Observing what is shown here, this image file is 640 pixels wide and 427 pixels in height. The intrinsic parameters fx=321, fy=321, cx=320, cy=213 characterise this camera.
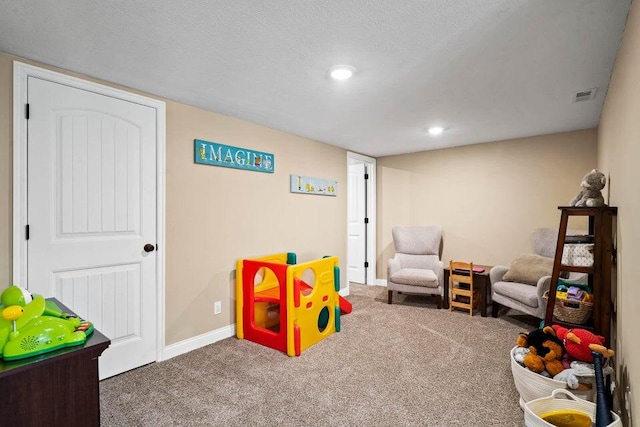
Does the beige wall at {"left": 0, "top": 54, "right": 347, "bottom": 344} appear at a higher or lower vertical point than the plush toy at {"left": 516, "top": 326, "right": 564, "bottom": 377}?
higher

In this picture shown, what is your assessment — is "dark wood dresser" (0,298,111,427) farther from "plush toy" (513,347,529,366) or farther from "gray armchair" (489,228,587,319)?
"gray armchair" (489,228,587,319)

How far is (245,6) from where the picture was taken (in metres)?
1.44

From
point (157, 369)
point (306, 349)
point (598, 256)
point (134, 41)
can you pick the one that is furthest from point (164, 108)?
point (598, 256)

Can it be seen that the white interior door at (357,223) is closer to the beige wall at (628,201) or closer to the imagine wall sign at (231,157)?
the imagine wall sign at (231,157)

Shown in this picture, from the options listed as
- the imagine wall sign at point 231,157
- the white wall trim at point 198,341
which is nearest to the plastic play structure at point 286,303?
the white wall trim at point 198,341

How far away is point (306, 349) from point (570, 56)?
2.77 metres

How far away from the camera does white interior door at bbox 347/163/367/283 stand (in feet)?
17.1

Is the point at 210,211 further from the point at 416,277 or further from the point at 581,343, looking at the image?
the point at 581,343

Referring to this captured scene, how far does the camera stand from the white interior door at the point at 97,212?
2.00 m

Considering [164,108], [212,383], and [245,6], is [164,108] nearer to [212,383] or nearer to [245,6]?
[245,6]

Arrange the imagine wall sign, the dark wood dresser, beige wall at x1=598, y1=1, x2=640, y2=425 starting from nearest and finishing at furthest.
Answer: the dark wood dresser, beige wall at x1=598, y1=1, x2=640, y2=425, the imagine wall sign

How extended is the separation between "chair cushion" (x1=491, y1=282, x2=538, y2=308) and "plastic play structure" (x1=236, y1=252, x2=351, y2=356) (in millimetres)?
1772

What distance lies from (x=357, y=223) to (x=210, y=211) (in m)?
2.85

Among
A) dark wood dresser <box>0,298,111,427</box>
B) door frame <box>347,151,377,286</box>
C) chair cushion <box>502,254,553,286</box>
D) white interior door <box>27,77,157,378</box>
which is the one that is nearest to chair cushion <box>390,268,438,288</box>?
chair cushion <box>502,254,553,286</box>
